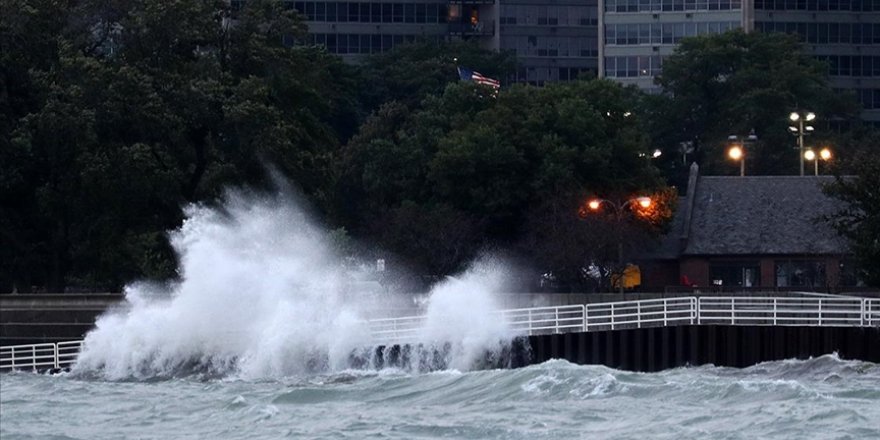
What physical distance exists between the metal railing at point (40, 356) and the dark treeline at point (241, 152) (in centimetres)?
1142

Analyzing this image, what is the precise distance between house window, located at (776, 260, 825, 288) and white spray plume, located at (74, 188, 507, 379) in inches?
1025

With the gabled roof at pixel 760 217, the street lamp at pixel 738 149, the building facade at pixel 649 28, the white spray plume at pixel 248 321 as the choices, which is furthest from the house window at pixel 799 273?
the building facade at pixel 649 28

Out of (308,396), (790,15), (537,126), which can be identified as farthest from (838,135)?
(308,396)

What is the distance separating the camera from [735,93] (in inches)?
5177

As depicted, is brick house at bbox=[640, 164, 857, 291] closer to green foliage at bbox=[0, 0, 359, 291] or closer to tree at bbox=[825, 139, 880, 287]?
tree at bbox=[825, 139, 880, 287]

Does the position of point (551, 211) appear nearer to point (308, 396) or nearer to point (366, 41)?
point (308, 396)

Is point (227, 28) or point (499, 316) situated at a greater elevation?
point (227, 28)

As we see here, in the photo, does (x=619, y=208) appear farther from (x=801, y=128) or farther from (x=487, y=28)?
(x=487, y=28)

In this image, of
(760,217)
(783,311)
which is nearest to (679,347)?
(783,311)

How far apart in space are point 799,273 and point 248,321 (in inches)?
1317

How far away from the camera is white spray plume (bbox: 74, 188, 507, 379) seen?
59781 mm

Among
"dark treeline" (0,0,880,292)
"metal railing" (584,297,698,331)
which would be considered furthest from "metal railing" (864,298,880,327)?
"dark treeline" (0,0,880,292)

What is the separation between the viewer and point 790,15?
150750 millimetres

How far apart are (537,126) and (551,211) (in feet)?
19.5
